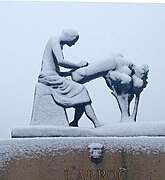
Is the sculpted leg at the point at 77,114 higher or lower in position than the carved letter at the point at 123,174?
higher

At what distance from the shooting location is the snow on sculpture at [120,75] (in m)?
5.39

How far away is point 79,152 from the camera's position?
16.1 feet

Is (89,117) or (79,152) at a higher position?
(89,117)

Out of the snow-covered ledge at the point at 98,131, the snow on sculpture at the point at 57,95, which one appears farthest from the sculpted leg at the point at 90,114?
the snow-covered ledge at the point at 98,131

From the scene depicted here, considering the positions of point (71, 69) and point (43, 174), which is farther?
point (71, 69)

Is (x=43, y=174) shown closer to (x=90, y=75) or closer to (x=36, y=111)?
→ (x=36, y=111)

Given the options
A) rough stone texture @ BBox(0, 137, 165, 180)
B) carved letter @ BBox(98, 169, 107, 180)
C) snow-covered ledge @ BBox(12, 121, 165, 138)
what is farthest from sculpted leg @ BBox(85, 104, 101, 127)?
carved letter @ BBox(98, 169, 107, 180)

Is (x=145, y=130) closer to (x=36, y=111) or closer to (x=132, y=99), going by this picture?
(x=132, y=99)

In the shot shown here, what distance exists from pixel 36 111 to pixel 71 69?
706 mm

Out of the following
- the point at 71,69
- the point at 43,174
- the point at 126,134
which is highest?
the point at 71,69

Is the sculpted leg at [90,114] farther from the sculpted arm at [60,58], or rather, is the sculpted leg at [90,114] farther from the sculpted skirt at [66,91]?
the sculpted arm at [60,58]

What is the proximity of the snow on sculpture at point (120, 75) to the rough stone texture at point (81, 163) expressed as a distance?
1.88 ft

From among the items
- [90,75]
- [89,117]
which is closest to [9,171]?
[89,117]

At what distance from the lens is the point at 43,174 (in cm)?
486
